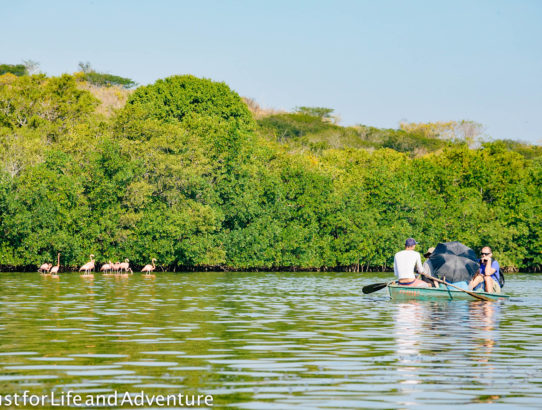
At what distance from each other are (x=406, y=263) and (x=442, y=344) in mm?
13650

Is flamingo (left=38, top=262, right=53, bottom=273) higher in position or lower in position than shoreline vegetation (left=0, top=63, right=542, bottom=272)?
lower

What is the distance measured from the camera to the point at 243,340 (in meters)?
19.5

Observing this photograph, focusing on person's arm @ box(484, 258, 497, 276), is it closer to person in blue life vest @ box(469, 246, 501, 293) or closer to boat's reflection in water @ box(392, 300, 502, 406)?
person in blue life vest @ box(469, 246, 501, 293)

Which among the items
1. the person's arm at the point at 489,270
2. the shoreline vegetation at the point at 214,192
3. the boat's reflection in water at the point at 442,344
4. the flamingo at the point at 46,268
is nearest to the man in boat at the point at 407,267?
the boat's reflection in water at the point at 442,344

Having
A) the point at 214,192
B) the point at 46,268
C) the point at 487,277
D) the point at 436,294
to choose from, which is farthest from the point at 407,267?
the point at 214,192

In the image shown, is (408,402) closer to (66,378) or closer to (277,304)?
(66,378)

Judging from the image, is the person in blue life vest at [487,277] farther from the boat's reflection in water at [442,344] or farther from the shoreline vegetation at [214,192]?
the shoreline vegetation at [214,192]

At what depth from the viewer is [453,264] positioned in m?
36.0

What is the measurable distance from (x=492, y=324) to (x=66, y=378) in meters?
13.8

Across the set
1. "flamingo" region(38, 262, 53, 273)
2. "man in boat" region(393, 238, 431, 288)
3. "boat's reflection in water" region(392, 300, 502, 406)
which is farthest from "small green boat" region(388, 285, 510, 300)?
"flamingo" region(38, 262, 53, 273)

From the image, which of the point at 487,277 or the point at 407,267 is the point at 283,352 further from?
the point at 487,277

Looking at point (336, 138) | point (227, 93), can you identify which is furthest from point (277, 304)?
point (336, 138)

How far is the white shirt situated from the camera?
31.6 meters

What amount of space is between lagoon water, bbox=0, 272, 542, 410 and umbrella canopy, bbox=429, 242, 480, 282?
13.3ft
